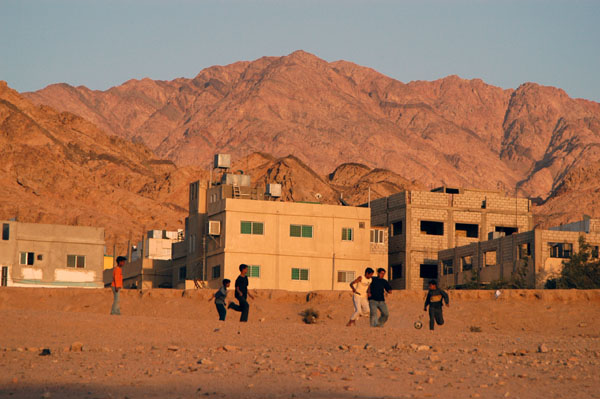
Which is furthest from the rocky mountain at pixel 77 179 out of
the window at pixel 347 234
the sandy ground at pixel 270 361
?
the sandy ground at pixel 270 361

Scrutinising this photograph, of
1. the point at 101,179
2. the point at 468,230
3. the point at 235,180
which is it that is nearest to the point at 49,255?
the point at 235,180

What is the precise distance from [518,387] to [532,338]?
9374 millimetres

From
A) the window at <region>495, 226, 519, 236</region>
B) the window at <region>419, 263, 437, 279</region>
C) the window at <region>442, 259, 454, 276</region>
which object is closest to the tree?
the window at <region>442, 259, 454, 276</region>

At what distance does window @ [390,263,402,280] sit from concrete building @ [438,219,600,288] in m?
2.86

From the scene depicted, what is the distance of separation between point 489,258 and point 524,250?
6.29m

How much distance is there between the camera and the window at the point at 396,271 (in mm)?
69931

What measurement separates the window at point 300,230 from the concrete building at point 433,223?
7.70 meters

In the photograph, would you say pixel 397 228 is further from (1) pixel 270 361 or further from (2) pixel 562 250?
(1) pixel 270 361

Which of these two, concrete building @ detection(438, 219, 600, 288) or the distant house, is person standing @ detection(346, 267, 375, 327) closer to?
concrete building @ detection(438, 219, 600, 288)

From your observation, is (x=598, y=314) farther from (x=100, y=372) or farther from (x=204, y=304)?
(x=100, y=372)

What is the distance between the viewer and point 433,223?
7194 cm

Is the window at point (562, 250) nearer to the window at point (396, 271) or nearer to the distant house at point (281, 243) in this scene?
the window at point (396, 271)

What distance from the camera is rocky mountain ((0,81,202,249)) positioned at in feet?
408

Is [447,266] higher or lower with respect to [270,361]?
higher
